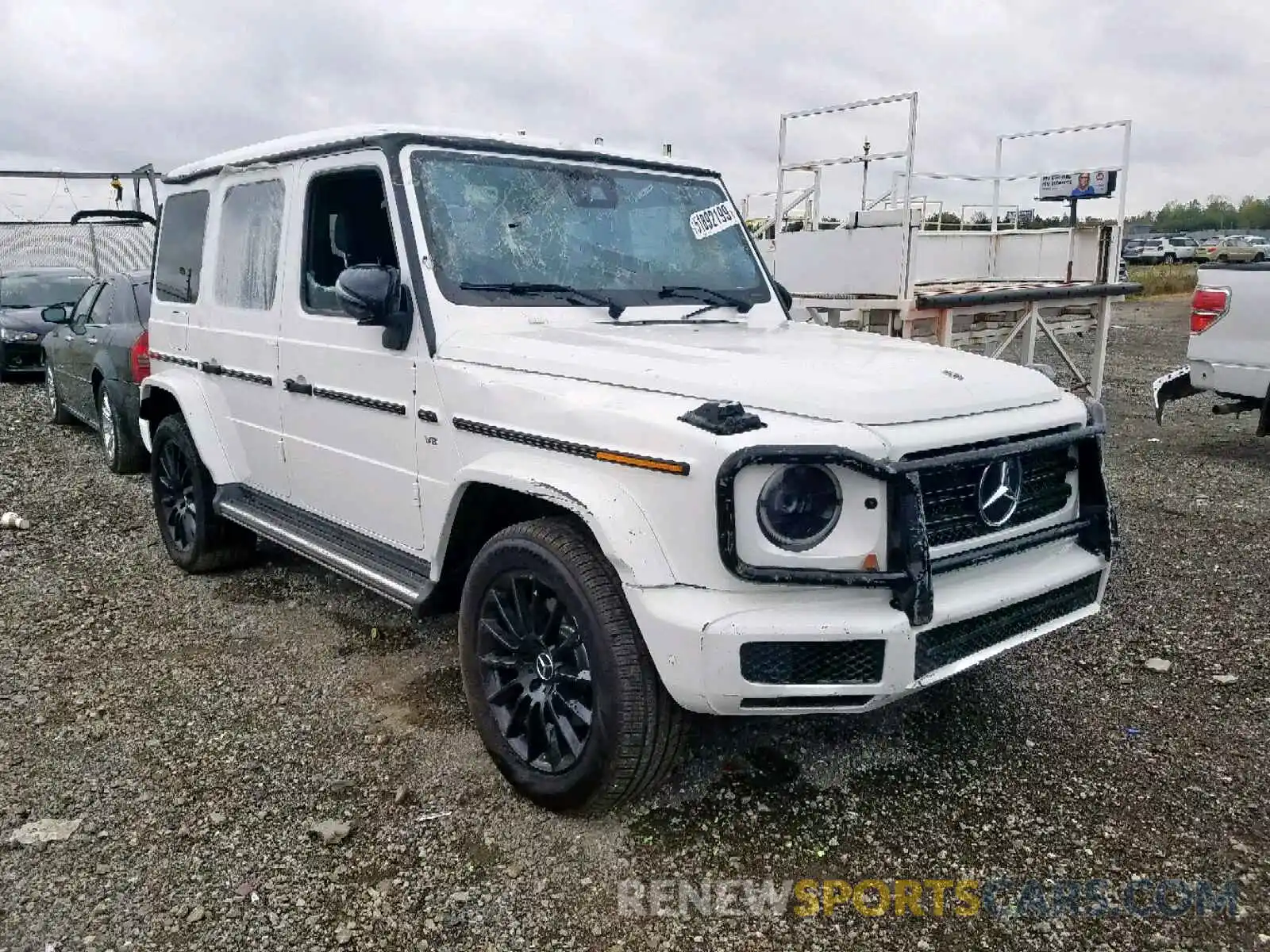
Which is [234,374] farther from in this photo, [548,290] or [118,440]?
[118,440]

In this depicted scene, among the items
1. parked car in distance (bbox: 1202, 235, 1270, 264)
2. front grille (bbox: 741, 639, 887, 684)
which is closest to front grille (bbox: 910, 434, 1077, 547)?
front grille (bbox: 741, 639, 887, 684)

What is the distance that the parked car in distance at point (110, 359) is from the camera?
25.3 feet

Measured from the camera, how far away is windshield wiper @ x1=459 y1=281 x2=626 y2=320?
3660 mm

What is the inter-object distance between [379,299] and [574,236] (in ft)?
2.82

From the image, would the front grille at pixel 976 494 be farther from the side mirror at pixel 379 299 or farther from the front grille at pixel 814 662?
the side mirror at pixel 379 299

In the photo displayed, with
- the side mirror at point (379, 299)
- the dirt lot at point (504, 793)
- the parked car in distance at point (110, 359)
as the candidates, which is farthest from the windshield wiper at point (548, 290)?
the parked car in distance at point (110, 359)

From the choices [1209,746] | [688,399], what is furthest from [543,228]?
[1209,746]

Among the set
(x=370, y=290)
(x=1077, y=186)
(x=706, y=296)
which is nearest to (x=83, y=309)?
(x=370, y=290)

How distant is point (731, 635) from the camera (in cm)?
260

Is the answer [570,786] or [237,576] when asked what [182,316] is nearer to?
[237,576]

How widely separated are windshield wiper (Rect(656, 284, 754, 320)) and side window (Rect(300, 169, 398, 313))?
42.6 inches

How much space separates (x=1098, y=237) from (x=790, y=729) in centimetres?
771

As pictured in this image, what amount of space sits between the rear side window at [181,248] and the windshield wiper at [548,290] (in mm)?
2170

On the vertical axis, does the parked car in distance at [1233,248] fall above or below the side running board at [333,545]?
above
